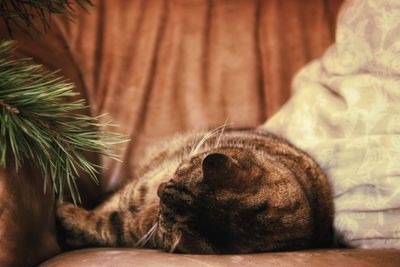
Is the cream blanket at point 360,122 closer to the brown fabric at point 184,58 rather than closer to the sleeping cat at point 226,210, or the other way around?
the sleeping cat at point 226,210

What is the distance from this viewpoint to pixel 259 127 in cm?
152

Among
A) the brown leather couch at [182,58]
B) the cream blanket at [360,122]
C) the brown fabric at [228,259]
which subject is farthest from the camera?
A: the brown leather couch at [182,58]

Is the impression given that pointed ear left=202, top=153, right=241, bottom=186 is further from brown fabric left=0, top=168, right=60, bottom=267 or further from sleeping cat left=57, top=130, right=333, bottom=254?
brown fabric left=0, top=168, right=60, bottom=267

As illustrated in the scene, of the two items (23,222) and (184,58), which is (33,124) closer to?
(23,222)

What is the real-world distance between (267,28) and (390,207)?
753 mm

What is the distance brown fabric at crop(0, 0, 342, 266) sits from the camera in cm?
154

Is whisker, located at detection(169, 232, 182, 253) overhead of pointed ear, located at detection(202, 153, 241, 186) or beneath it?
beneath

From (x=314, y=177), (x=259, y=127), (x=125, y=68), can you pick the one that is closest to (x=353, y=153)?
(x=314, y=177)

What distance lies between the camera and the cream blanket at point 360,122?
107 cm

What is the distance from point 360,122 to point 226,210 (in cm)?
39

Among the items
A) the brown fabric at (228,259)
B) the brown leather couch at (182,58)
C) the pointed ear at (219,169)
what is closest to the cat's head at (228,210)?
the pointed ear at (219,169)

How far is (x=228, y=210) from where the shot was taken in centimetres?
97

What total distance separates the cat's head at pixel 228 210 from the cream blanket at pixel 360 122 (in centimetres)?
14

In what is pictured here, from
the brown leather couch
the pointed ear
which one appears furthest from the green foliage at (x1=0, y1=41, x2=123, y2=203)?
the brown leather couch
